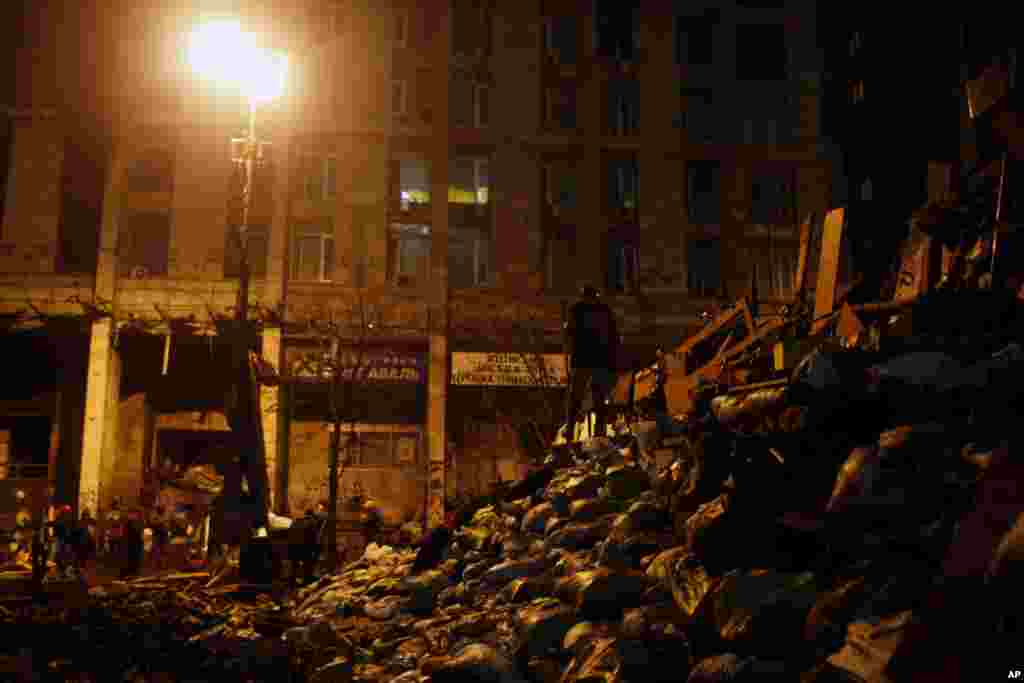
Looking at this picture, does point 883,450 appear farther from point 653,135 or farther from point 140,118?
point 140,118

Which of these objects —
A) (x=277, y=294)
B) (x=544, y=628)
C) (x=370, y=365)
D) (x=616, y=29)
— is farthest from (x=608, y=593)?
(x=616, y=29)

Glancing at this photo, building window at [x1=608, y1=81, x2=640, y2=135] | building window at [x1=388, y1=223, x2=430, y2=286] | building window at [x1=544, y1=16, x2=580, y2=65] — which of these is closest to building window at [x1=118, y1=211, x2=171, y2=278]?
building window at [x1=388, y1=223, x2=430, y2=286]

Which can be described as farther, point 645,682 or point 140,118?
point 140,118

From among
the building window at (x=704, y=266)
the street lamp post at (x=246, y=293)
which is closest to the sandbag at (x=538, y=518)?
the street lamp post at (x=246, y=293)

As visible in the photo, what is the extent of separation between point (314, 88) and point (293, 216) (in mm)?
3689

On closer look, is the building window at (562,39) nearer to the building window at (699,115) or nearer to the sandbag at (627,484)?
the building window at (699,115)

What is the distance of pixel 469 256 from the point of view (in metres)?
23.9

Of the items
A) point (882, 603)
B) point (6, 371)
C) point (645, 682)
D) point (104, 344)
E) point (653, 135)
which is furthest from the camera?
point (653, 135)

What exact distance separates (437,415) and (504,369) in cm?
211

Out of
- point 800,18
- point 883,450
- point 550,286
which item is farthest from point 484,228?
point 883,450

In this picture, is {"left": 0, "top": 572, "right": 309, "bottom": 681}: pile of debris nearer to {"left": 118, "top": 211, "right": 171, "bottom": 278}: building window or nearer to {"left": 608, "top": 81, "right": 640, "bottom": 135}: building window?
{"left": 118, "top": 211, "right": 171, "bottom": 278}: building window

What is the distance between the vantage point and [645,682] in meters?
3.85

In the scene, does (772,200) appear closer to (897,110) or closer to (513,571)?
(897,110)

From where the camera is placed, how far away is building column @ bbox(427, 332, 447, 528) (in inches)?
856
